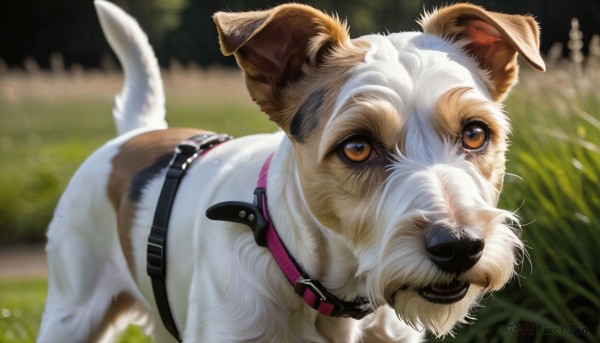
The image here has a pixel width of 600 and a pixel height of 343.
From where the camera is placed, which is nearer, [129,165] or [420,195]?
[420,195]

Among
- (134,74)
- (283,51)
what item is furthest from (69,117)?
(283,51)

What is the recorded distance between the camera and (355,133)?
328 cm

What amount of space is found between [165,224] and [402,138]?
1.41 metres

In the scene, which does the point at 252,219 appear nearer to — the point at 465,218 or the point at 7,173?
the point at 465,218

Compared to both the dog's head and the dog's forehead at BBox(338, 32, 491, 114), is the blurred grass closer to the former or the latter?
the dog's head

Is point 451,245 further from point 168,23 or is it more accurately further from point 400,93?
point 168,23

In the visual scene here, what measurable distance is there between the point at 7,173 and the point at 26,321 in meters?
6.69

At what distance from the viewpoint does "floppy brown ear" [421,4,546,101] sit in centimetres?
372

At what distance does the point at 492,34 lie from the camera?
156 inches

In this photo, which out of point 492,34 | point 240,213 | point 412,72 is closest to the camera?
point 412,72

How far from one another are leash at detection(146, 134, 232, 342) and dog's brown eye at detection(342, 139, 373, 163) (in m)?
1.22

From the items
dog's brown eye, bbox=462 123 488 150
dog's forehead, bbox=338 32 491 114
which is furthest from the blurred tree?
dog's brown eye, bbox=462 123 488 150

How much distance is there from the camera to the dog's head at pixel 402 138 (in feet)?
9.84

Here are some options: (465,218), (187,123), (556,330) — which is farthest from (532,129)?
(187,123)
